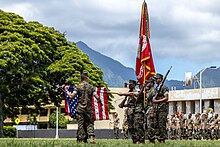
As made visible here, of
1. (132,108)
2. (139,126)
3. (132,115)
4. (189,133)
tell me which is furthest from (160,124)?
(189,133)

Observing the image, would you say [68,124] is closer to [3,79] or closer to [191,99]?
[191,99]

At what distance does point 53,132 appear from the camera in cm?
5938

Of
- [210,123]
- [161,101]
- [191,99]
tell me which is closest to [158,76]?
[161,101]

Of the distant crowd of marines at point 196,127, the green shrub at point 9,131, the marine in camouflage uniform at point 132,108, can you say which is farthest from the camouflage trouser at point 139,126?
the green shrub at point 9,131

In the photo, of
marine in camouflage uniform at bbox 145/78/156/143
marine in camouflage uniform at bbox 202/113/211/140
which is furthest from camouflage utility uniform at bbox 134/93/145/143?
marine in camouflage uniform at bbox 202/113/211/140

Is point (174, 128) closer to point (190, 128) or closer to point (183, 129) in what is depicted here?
point (183, 129)

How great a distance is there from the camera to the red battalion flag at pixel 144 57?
19.9 metres

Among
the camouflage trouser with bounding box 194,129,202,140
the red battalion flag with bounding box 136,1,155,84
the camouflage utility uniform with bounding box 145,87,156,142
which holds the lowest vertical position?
the camouflage trouser with bounding box 194,129,202,140

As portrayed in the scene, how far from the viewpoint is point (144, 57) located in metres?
20.0

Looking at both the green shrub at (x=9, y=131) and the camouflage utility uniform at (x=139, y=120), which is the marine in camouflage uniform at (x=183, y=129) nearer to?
the green shrub at (x=9, y=131)

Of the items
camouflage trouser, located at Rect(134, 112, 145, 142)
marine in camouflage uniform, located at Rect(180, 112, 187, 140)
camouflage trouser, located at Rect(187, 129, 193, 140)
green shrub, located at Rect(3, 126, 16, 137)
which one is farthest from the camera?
green shrub, located at Rect(3, 126, 16, 137)

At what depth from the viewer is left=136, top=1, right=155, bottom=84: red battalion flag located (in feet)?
65.4

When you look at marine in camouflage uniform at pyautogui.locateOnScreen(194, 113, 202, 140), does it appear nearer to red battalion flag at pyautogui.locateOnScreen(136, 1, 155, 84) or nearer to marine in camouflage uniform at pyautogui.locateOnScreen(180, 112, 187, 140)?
marine in camouflage uniform at pyautogui.locateOnScreen(180, 112, 187, 140)

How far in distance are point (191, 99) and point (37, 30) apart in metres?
41.9
